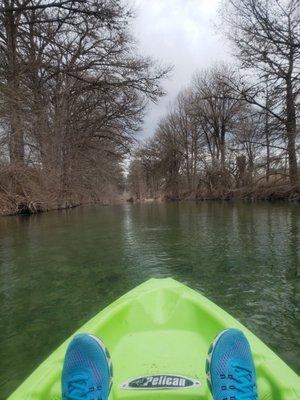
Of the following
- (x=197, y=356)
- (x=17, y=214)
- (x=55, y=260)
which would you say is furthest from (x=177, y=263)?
(x=17, y=214)

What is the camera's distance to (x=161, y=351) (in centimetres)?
223

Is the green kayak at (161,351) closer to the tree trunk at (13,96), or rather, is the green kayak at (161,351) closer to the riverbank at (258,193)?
the tree trunk at (13,96)

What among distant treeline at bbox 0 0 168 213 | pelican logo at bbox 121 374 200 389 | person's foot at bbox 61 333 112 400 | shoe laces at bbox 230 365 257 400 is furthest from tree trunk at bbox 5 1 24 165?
shoe laces at bbox 230 365 257 400

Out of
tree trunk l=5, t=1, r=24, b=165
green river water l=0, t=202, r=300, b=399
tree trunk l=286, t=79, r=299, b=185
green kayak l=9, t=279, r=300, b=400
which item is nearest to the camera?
green kayak l=9, t=279, r=300, b=400

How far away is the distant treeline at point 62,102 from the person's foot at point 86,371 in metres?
10.5

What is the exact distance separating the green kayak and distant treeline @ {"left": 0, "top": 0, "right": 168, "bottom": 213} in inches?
391

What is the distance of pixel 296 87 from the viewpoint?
1703 centimetres

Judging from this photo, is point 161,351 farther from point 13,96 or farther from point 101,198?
point 101,198

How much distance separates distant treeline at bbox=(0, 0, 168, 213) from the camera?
13609mm

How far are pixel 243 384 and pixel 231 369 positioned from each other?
83mm

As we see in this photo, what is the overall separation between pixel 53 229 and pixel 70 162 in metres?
11.1

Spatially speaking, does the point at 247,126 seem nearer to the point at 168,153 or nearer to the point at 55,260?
the point at 168,153

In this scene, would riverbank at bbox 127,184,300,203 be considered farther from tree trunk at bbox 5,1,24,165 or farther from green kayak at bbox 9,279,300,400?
green kayak at bbox 9,279,300,400

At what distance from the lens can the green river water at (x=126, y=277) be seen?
10.1 ft
